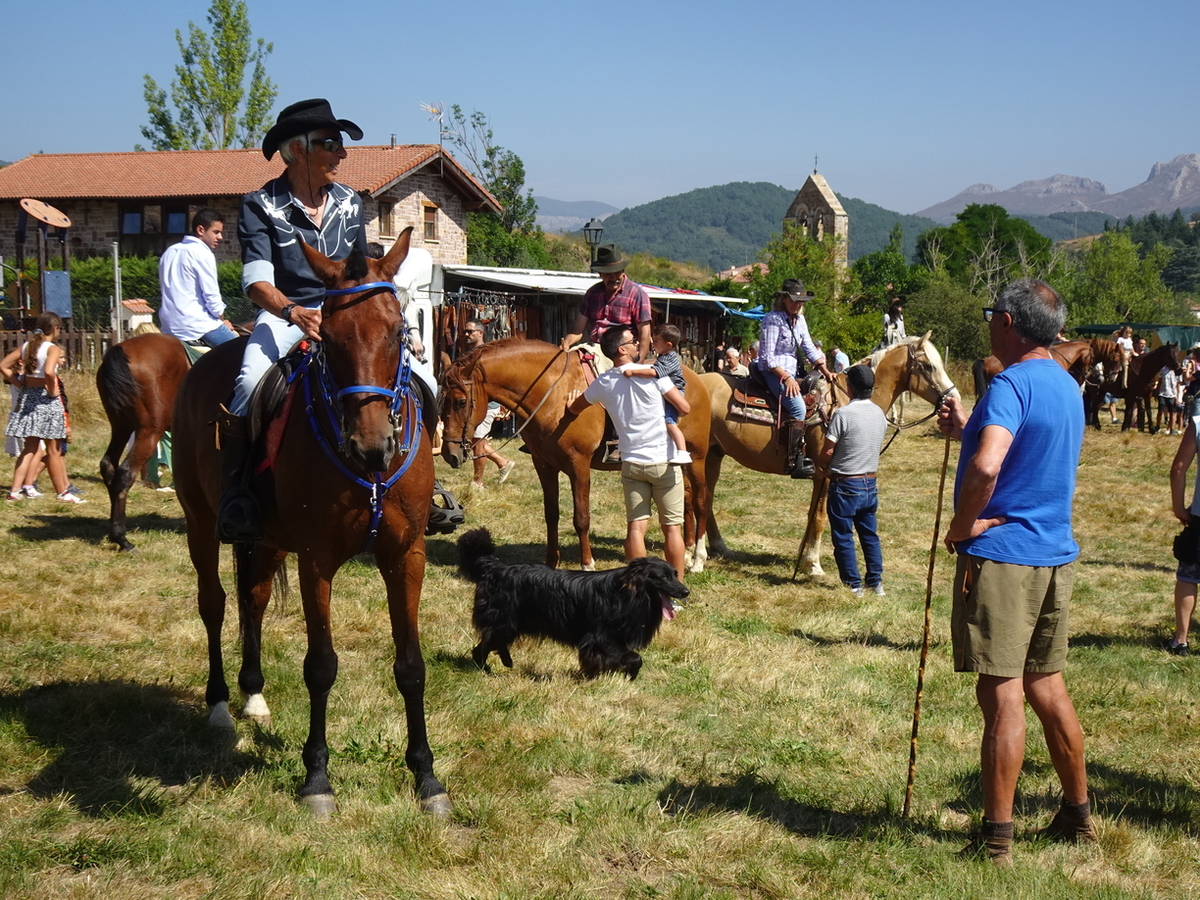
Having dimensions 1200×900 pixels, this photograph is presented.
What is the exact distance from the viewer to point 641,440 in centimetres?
739

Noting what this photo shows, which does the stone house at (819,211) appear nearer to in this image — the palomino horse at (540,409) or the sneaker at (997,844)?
the palomino horse at (540,409)

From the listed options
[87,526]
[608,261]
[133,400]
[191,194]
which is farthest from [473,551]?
[191,194]

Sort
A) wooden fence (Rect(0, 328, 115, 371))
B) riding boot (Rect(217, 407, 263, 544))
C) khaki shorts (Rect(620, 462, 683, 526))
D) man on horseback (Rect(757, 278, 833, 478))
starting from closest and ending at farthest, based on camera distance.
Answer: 1. riding boot (Rect(217, 407, 263, 544))
2. khaki shorts (Rect(620, 462, 683, 526))
3. man on horseback (Rect(757, 278, 833, 478))
4. wooden fence (Rect(0, 328, 115, 371))

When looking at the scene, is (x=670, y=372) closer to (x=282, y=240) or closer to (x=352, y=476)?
(x=282, y=240)

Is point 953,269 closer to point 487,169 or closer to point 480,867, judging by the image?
point 487,169

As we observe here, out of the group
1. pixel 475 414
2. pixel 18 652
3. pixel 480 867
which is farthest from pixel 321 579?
pixel 475 414

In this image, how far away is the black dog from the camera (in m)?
5.98

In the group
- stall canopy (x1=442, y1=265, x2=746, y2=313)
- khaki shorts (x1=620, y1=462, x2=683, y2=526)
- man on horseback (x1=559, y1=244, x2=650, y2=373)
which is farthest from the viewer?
stall canopy (x1=442, y1=265, x2=746, y2=313)

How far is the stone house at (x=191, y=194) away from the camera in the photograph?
36.4m

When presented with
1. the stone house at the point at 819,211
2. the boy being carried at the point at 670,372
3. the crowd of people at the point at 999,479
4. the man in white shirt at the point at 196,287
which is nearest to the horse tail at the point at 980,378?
the crowd of people at the point at 999,479

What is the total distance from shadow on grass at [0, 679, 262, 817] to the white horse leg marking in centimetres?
→ 22

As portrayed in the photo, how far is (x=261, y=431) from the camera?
174 inches

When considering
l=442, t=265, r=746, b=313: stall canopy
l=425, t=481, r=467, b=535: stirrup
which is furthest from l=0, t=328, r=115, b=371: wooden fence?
l=425, t=481, r=467, b=535: stirrup

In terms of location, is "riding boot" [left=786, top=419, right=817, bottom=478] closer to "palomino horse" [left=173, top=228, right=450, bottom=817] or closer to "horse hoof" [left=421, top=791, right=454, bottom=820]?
"palomino horse" [left=173, top=228, right=450, bottom=817]
